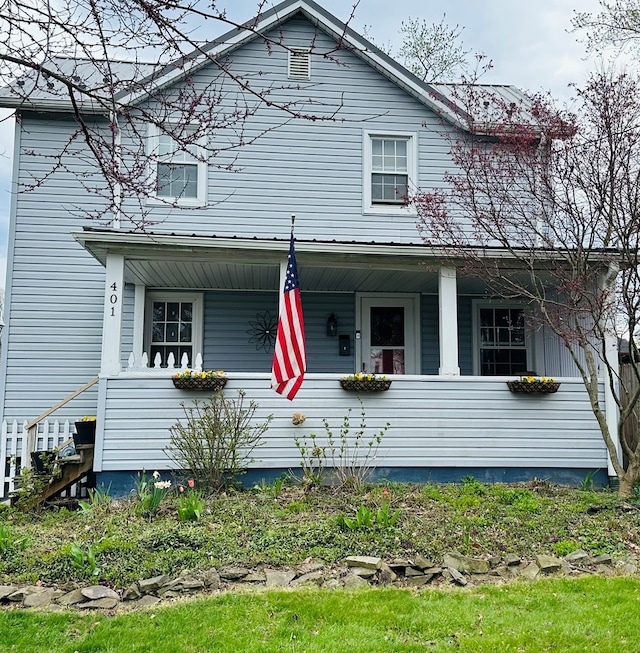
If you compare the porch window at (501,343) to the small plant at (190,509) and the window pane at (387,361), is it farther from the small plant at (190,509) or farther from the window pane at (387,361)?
the small plant at (190,509)

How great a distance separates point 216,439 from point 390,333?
4302 mm

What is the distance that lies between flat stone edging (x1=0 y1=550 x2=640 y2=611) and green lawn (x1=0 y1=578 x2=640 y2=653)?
0.22 meters

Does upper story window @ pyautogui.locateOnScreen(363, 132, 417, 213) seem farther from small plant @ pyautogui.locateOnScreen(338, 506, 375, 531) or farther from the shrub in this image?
small plant @ pyautogui.locateOnScreen(338, 506, 375, 531)

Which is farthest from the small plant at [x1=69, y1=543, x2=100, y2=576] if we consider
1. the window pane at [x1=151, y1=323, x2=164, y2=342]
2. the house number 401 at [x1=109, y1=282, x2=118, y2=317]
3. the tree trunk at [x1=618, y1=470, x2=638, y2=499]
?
the tree trunk at [x1=618, y1=470, x2=638, y2=499]

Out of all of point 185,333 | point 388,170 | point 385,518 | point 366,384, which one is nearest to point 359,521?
point 385,518

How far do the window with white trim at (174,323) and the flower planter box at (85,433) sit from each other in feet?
7.85

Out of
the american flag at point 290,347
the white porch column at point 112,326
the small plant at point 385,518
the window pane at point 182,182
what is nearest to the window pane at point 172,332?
the window pane at point 182,182

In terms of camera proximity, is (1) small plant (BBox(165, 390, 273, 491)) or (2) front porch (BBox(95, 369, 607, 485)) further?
(2) front porch (BBox(95, 369, 607, 485))

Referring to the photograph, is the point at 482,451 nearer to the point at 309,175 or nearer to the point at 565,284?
the point at 565,284

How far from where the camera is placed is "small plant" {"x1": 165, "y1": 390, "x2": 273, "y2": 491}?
7152 mm

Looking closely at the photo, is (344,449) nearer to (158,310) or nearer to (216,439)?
(216,439)

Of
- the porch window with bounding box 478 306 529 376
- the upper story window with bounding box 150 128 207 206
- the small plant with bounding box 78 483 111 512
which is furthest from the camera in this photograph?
the porch window with bounding box 478 306 529 376

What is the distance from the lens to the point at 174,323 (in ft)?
33.3

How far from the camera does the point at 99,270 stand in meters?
9.91
